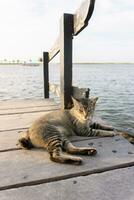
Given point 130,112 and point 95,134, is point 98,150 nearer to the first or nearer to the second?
point 95,134

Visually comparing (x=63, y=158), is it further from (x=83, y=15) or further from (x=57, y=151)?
(x=83, y=15)

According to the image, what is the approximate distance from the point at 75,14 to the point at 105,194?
2.36 meters

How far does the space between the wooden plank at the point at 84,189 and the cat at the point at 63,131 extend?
0.29 metres

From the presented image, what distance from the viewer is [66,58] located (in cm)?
346

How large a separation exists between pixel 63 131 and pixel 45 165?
2.28 feet

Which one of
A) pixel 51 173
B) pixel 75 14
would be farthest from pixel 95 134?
pixel 75 14

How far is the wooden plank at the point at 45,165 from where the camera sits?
70.6 inches

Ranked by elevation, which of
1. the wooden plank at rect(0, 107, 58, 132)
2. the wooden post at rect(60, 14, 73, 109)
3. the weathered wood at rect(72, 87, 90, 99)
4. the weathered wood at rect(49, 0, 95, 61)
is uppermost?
the weathered wood at rect(49, 0, 95, 61)

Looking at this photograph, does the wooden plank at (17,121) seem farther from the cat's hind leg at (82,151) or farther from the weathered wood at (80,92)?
the cat's hind leg at (82,151)

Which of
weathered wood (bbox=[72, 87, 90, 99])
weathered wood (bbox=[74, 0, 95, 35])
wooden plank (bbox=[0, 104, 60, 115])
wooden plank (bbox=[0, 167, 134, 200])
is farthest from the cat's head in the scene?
wooden plank (bbox=[0, 104, 60, 115])

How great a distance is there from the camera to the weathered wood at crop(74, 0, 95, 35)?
2.52 m

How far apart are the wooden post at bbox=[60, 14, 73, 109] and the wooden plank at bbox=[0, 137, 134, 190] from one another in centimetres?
131

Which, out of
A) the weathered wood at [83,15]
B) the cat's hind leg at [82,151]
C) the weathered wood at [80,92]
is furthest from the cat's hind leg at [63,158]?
the weathered wood at [83,15]

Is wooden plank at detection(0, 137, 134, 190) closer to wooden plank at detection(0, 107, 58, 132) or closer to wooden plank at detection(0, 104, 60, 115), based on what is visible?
wooden plank at detection(0, 107, 58, 132)
